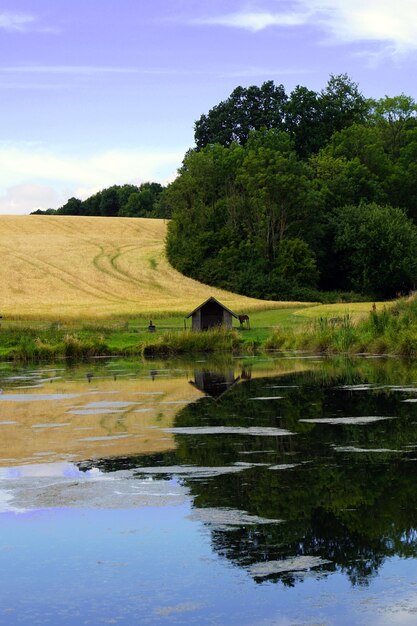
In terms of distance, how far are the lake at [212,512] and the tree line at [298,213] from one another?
5907cm

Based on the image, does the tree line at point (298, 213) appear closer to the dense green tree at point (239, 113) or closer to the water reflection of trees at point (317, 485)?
the dense green tree at point (239, 113)

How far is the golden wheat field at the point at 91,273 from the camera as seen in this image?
7094 centimetres

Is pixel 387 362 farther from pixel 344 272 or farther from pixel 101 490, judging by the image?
pixel 344 272

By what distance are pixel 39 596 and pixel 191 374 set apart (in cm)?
2544

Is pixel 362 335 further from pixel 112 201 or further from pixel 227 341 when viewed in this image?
pixel 112 201

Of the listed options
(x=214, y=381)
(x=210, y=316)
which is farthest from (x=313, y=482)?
(x=210, y=316)

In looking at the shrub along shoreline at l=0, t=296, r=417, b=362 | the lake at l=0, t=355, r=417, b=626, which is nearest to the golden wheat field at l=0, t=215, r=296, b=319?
the shrub along shoreline at l=0, t=296, r=417, b=362

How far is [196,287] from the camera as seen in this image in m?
85.6

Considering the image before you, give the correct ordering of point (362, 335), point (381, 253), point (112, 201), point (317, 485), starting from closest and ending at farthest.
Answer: point (317, 485)
point (362, 335)
point (381, 253)
point (112, 201)

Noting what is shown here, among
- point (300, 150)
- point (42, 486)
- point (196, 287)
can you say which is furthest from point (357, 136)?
point (42, 486)

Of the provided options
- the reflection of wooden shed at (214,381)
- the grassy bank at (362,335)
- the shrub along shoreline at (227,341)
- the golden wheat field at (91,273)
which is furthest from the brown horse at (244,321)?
the reflection of wooden shed at (214,381)

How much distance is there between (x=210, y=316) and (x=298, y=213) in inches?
1360

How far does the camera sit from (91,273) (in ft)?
296

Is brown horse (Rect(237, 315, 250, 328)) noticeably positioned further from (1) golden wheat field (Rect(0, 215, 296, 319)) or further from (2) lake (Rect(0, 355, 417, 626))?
(2) lake (Rect(0, 355, 417, 626))
